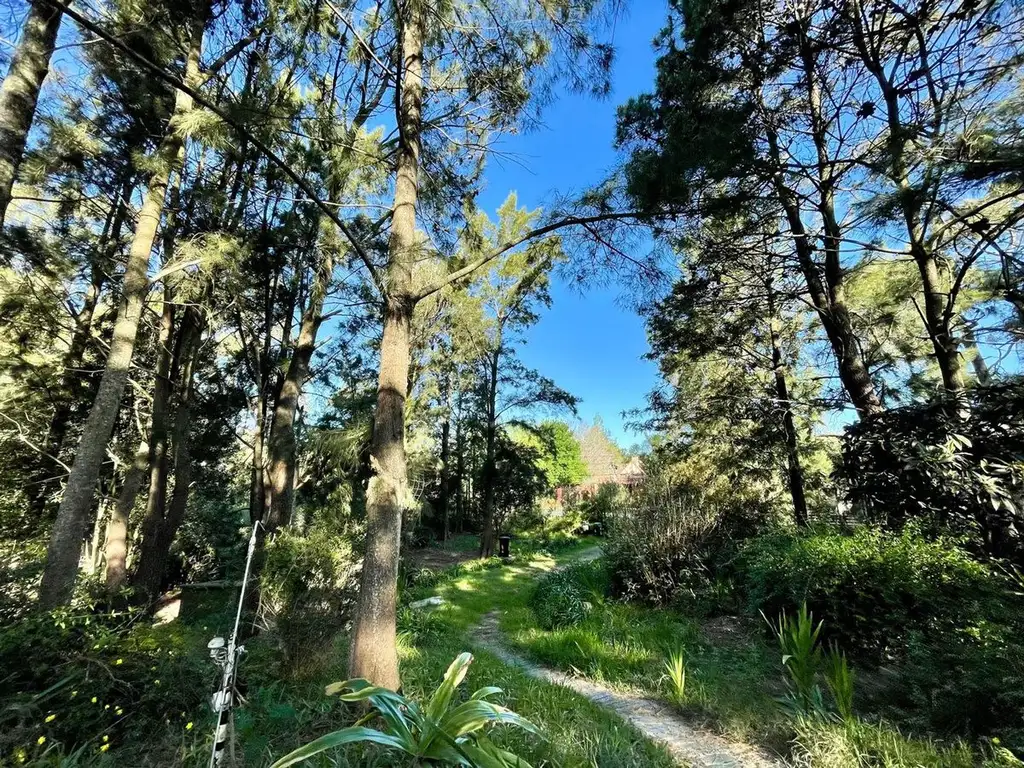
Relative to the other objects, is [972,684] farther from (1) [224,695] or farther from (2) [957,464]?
(1) [224,695]

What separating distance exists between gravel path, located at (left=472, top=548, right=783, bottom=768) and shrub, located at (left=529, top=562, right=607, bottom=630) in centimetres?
145

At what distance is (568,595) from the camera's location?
714cm

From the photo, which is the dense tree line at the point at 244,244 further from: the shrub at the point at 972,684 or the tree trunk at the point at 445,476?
the tree trunk at the point at 445,476

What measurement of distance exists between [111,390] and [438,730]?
5.28 meters

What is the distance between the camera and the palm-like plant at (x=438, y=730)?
5.90 feet

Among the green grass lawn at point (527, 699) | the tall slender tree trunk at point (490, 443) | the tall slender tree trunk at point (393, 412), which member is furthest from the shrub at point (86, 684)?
the tall slender tree trunk at point (490, 443)

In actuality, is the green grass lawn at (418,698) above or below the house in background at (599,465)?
below

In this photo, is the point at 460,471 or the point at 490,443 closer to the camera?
the point at 490,443

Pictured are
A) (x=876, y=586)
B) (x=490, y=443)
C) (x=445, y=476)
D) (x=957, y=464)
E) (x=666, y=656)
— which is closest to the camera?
(x=957, y=464)

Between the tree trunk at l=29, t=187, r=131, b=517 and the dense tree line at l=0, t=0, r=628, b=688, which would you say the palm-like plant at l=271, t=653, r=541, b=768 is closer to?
the dense tree line at l=0, t=0, r=628, b=688

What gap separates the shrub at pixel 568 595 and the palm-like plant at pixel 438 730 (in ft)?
14.5

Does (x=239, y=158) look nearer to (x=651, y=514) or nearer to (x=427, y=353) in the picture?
(x=427, y=353)

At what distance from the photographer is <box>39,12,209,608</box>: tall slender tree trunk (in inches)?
163

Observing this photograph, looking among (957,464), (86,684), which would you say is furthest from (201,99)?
(957,464)
